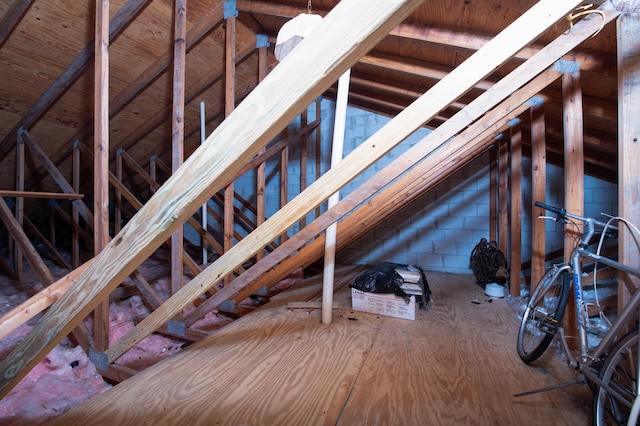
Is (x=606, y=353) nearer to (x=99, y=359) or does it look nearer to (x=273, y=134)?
(x=273, y=134)

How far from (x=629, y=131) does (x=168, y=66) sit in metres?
3.23

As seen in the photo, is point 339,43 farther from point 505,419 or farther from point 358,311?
point 358,311

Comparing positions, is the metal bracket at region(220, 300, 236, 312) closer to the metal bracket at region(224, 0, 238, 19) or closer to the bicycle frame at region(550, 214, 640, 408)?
the bicycle frame at region(550, 214, 640, 408)

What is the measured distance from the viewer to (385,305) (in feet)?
7.72

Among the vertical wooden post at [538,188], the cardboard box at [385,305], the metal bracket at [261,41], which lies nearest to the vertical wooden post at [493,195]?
the vertical wooden post at [538,188]

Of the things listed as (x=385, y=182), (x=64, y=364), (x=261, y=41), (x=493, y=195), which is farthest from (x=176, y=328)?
(x=493, y=195)

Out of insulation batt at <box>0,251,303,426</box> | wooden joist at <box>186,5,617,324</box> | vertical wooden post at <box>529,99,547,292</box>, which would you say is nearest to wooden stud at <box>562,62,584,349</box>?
wooden joist at <box>186,5,617,324</box>

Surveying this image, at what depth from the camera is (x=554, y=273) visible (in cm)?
173

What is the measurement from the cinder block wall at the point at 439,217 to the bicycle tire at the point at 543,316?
5.62 ft

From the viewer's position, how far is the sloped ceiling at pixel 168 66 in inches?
72.9

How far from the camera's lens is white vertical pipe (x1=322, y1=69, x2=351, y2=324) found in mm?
1811

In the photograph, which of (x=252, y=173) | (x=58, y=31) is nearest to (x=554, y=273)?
(x=58, y=31)

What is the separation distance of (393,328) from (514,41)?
1.78 metres

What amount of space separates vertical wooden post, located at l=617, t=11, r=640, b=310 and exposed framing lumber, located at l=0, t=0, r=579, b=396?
0.75 meters
